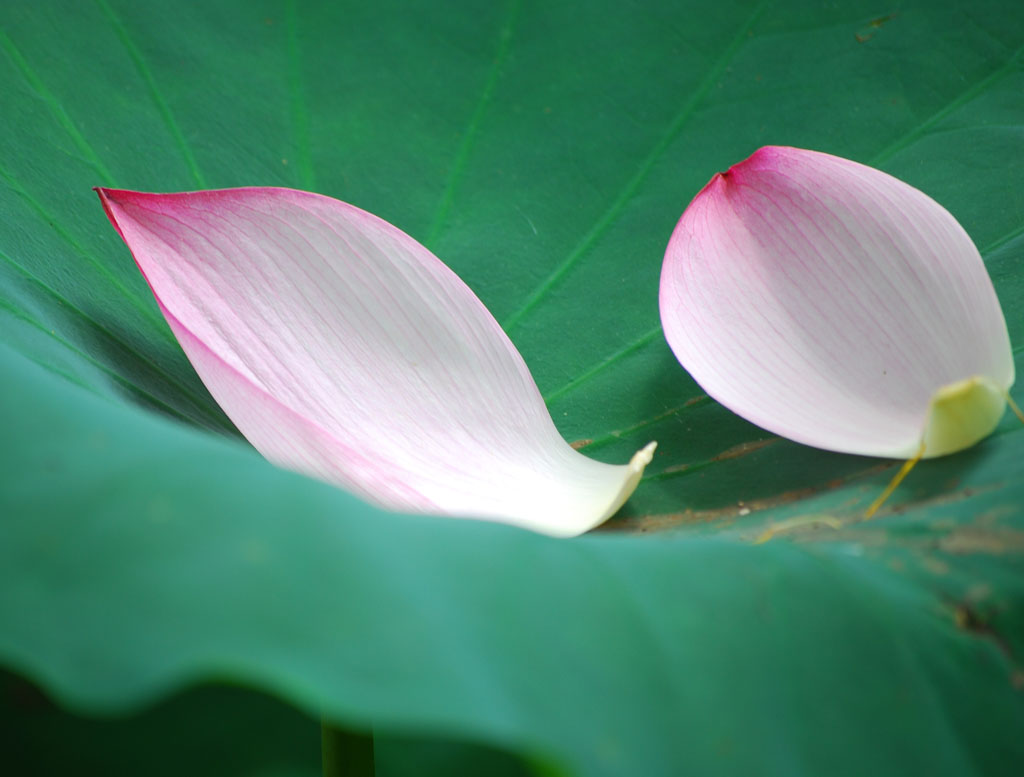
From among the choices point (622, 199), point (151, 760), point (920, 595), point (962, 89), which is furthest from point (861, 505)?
point (151, 760)

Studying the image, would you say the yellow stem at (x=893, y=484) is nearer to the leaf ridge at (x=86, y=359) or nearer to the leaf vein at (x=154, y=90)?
the leaf ridge at (x=86, y=359)

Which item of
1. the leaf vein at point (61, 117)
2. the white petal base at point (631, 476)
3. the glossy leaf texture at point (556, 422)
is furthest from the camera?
the leaf vein at point (61, 117)

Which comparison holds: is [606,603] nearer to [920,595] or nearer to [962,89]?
[920,595]

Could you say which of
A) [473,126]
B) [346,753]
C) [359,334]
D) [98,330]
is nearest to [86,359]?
[98,330]

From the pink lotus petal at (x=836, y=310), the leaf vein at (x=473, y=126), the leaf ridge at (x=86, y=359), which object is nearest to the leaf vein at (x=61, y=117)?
the leaf ridge at (x=86, y=359)

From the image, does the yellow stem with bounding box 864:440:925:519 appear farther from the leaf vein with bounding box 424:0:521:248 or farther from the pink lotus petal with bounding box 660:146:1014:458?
the leaf vein with bounding box 424:0:521:248

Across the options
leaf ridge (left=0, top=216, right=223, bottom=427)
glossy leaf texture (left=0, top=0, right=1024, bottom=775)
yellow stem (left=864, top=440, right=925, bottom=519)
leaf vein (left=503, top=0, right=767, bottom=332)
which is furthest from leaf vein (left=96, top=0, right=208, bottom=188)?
yellow stem (left=864, top=440, right=925, bottom=519)

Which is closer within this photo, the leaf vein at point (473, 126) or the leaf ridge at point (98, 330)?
the leaf ridge at point (98, 330)
